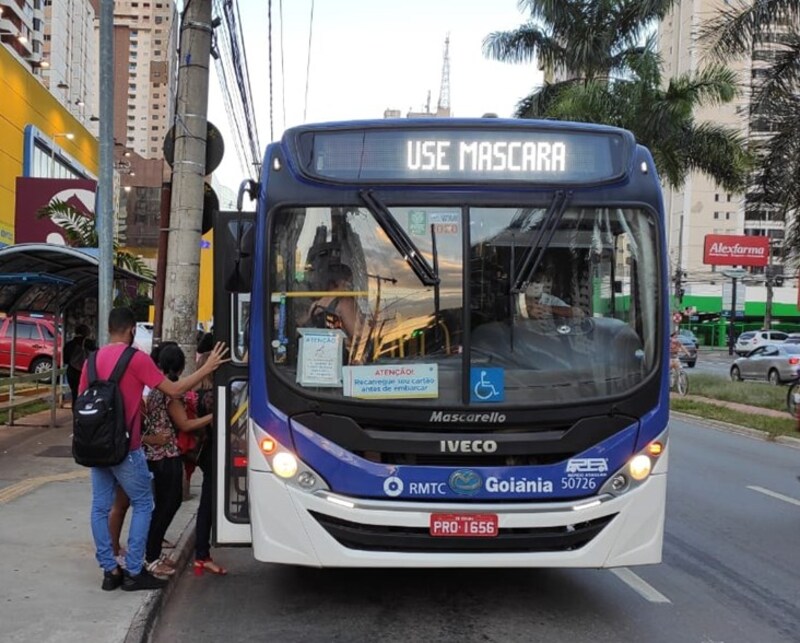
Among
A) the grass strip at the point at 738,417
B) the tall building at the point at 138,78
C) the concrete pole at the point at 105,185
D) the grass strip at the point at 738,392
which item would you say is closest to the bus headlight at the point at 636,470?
the concrete pole at the point at 105,185

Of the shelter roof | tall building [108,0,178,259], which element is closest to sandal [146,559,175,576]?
the shelter roof

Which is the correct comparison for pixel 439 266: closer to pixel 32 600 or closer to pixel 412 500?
pixel 412 500

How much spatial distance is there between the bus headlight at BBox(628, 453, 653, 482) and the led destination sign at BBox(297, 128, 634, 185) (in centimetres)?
171

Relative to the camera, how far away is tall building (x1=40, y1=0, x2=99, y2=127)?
281 ft

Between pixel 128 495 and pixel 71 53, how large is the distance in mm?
98808

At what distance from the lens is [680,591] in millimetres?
5930

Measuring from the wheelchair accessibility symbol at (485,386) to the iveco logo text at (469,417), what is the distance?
91 mm

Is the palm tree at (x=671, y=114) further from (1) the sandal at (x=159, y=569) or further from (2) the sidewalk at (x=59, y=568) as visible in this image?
(1) the sandal at (x=159, y=569)

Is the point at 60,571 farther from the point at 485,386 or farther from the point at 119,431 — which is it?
the point at 485,386

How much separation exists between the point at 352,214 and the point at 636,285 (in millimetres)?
1816

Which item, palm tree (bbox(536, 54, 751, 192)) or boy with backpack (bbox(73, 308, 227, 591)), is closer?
boy with backpack (bbox(73, 308, 227, 591))

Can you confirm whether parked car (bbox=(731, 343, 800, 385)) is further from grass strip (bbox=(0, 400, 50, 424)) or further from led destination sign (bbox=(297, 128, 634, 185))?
led destination sign (bbox=(297, 128, 634, 185))

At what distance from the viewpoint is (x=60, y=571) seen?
5652 mm

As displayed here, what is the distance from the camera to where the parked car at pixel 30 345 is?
23.3 m
